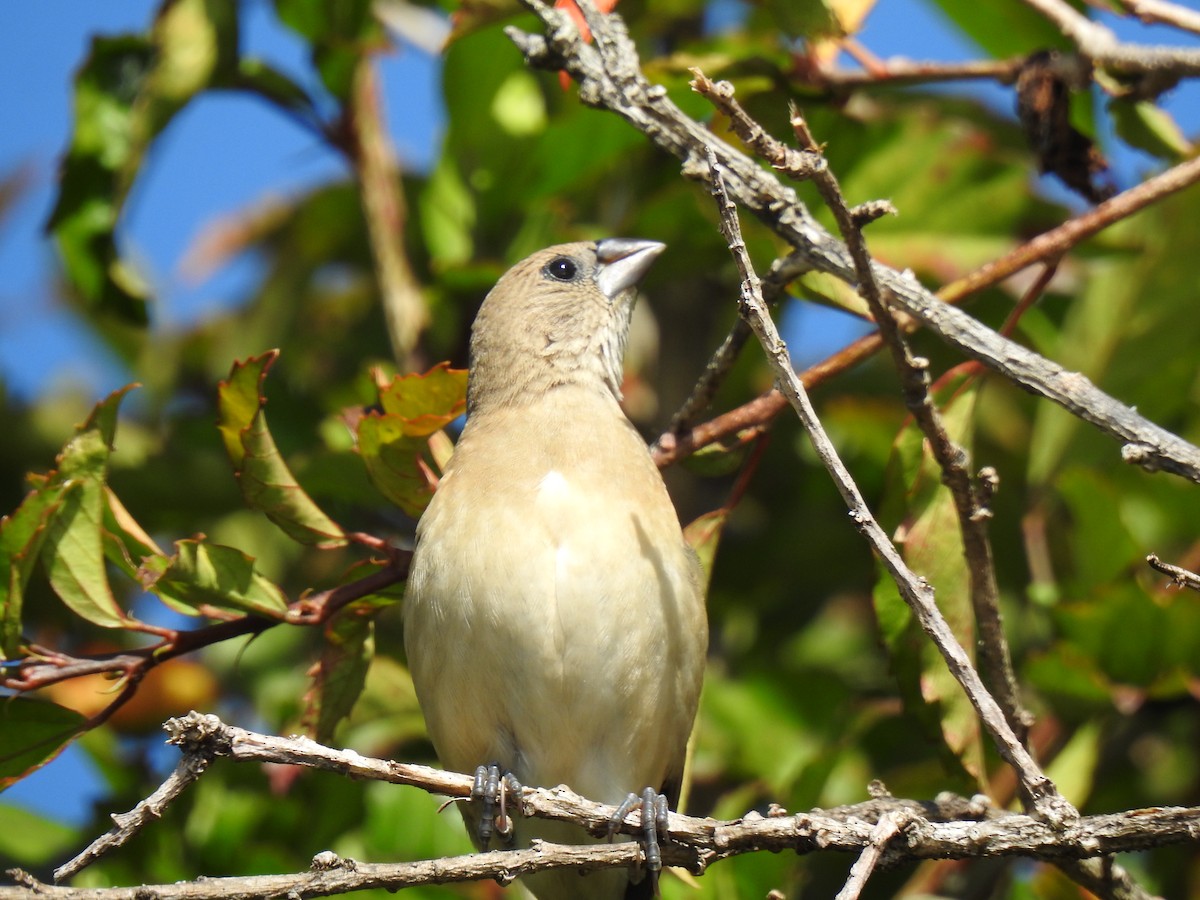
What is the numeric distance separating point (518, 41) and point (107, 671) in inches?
65.7

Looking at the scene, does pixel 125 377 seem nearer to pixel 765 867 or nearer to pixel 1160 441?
pixel 765 867

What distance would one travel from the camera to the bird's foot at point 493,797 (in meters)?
3.19

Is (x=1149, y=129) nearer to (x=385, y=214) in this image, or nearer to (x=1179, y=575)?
(x=1179, y=575)

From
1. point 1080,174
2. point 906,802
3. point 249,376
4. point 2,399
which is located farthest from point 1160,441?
point 2,399

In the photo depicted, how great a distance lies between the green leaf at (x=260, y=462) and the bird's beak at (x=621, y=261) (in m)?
1.24

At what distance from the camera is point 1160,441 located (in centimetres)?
268

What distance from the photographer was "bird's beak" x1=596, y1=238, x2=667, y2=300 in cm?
407

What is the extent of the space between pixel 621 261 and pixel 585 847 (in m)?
1.99

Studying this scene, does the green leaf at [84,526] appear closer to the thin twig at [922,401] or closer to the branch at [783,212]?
the branch at [783,212]

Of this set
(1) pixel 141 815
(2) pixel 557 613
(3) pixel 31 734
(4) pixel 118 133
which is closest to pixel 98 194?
(4) pixel 118 133

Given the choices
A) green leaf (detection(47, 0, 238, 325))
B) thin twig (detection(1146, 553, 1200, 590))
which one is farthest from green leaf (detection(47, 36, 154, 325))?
thin twig (detection(1146, 553, 1200, 590))

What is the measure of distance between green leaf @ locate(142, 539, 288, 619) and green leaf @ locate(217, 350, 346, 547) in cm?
20

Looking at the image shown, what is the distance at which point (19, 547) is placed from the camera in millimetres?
3098

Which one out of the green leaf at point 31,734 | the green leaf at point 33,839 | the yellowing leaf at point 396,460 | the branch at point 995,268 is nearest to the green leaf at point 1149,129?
the branch at point 995,268
